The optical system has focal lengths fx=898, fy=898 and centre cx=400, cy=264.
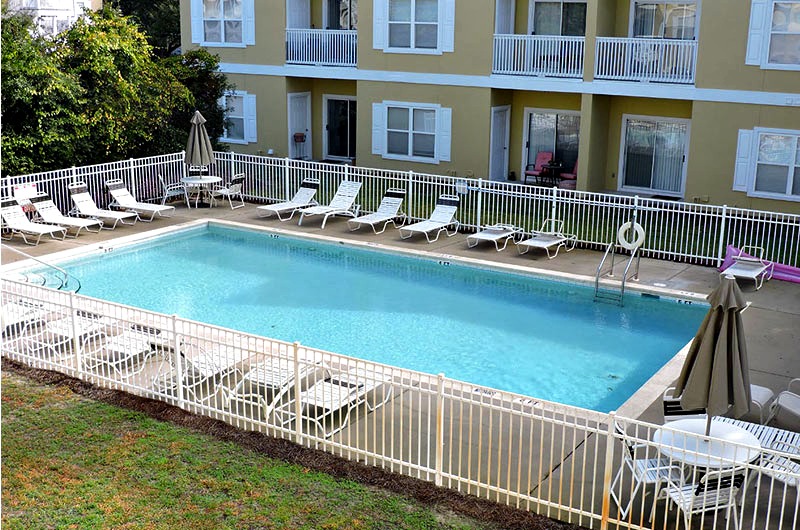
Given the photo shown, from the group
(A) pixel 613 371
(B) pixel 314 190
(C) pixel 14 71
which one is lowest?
(A) pixel 613 371

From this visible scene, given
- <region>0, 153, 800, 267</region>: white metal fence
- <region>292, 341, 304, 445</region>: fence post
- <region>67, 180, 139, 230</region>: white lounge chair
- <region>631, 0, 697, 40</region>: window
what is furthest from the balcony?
<region>292, 341, 304, 445</region>: fence post

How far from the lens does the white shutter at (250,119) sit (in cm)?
2933

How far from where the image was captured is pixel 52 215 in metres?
19.5

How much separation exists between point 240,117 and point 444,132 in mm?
7797

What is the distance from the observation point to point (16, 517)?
329 inches

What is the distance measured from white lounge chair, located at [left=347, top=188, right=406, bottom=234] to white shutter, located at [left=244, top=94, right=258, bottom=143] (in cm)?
949

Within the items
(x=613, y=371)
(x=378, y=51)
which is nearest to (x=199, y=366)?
(x=613, y=371)

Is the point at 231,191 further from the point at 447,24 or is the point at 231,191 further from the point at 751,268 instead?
the point at 751,268

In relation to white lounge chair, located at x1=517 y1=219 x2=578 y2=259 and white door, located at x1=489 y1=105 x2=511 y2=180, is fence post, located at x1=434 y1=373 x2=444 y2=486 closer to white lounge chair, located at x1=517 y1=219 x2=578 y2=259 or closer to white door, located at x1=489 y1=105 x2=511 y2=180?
white lounge chair, located at x1=517 y1=219 x2=578 y2=259

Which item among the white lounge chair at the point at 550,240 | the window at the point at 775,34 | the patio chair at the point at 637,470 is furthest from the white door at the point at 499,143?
the patio chair at the point at 637,470

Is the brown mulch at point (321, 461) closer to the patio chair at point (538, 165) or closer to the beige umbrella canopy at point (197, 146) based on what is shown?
the beige umbrella canopy at point (197, 146)

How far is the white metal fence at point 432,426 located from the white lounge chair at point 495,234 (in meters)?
8.43

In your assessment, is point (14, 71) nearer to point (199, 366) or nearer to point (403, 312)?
point (403, 312)

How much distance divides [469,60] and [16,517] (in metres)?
19.1
